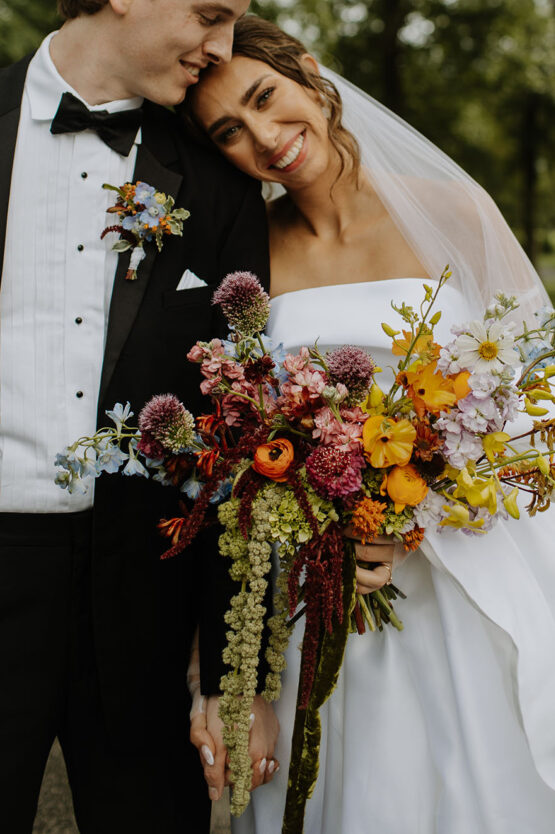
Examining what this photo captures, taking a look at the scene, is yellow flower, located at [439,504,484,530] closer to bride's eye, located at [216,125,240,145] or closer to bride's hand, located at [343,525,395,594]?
bride's hand, located at [343,525,395,594]

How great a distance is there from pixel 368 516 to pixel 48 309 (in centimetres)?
112

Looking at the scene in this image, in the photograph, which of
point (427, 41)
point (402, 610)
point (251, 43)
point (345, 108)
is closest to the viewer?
point (402, 610)

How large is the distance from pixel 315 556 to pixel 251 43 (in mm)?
1687

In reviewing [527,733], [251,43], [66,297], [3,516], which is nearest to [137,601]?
[3,516]

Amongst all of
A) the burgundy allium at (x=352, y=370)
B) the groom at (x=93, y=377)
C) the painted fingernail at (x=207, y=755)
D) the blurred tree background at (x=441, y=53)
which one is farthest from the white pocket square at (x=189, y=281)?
the blurred tree background at (x=441, y=53)

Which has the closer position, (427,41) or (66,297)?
(66,297)

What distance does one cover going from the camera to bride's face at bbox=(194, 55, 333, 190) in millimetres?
2291

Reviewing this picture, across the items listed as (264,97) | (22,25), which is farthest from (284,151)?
(22,25)

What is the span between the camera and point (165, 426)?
156 centimetres

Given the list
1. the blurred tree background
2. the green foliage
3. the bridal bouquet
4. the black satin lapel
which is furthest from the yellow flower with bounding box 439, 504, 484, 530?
the blurred tree background

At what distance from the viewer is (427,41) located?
42.7ft

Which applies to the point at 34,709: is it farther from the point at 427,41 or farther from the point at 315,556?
the point at 427,41

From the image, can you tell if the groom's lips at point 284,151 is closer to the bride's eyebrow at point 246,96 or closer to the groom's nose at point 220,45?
the bride's eyebrow at point 246,96

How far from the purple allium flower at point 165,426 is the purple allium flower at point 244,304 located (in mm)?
226
